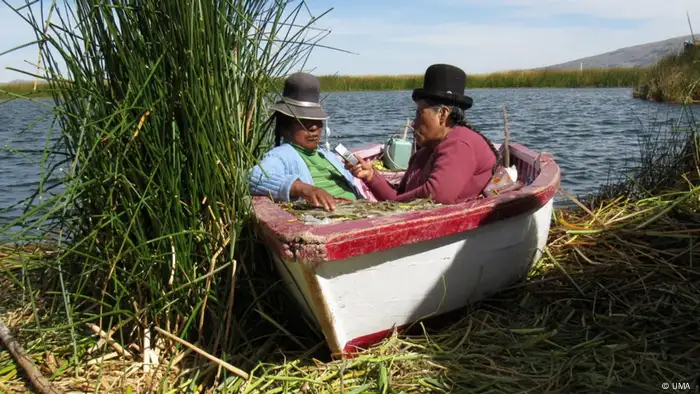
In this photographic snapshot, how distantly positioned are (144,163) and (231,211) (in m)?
0.50

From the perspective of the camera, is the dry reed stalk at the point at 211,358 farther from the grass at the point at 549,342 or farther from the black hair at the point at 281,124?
the black hair at the point at 281,124

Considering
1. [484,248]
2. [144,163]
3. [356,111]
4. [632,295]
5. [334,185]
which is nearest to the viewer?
[144,163]

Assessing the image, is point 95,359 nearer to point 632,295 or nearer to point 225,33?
point 225,33

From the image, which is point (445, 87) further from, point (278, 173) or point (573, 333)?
point (573, 333)

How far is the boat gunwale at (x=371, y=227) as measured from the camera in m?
2.75

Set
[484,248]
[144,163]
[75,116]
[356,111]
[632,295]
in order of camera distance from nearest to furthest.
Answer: [75,116]
[144,163]
[484,248]
[632,295]
[356,111]

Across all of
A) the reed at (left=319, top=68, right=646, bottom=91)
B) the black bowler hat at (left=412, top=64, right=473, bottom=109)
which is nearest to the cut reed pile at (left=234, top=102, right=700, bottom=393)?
the black bowler hat at (left=412, top=64, right=473, bottom=109)

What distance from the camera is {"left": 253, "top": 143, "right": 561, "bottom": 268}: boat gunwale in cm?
275

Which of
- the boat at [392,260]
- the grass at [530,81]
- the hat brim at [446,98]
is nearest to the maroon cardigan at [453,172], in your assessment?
the hat brim at [446,98]

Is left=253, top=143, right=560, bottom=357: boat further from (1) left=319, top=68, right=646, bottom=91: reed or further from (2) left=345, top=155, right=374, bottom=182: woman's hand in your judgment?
(1) left=319, top=68, right=646, bottom=91: reed

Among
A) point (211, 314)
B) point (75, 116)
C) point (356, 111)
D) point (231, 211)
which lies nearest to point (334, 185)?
point (231, 211)

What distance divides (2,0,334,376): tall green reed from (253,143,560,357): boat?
0.31m

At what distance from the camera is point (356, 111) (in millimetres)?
26984

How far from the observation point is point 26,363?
10.4 ft
